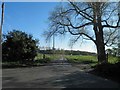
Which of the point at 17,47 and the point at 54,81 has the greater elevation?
the point at 17,47

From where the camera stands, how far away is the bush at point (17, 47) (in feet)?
133

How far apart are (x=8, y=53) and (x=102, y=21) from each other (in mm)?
14413

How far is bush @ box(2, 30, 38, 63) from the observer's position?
40500 mm

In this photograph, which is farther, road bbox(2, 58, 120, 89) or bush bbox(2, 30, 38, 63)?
bush bbox(2, 30, 38, 63)

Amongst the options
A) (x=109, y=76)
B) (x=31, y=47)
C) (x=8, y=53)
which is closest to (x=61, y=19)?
(x=31, y=47)

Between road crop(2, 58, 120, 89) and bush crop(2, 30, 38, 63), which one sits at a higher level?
bush crop(2, 30, 38, 63)

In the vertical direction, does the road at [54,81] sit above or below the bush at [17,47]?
below

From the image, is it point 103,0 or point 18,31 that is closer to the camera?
point 103,0

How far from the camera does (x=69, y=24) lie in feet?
144

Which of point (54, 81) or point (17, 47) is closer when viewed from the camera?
point (54, 81)

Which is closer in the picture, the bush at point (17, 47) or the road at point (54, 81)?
the road at point (54, 81)

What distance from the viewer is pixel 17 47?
4066cm

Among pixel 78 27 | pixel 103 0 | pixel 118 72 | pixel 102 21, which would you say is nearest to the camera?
pixel 118 72

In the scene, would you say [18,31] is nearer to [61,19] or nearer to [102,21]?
[61,19]
